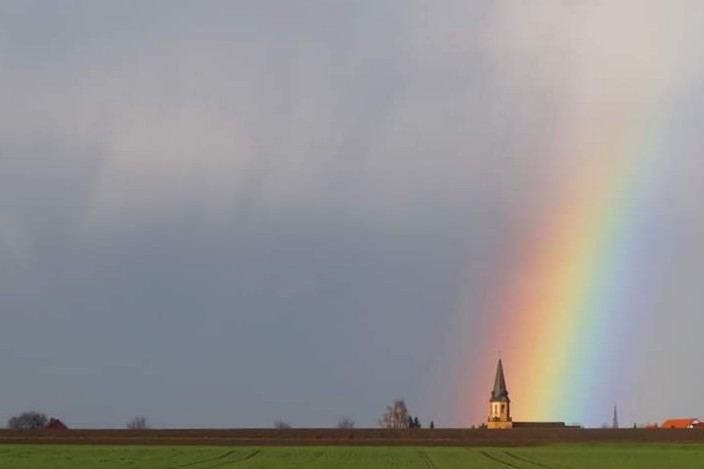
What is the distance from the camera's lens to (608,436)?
118 metres

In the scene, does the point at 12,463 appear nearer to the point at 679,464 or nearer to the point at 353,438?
the point at 679,464

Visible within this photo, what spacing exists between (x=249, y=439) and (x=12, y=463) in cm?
6207

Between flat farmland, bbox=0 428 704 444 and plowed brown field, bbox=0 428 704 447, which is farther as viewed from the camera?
plowed brown field, bbox=0 428 704 447

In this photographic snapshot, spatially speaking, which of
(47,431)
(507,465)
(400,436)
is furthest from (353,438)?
(507,465)

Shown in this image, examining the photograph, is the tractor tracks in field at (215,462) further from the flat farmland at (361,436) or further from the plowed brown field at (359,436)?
the flat farmland at (361,436)

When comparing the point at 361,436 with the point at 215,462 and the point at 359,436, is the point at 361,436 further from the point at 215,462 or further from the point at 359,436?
the point at 215,462

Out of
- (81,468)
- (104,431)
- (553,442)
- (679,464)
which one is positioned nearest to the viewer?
(81,468)

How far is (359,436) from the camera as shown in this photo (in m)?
121

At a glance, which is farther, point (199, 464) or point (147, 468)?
point (199, 464)

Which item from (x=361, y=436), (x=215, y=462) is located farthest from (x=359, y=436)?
(x=215, y=462)

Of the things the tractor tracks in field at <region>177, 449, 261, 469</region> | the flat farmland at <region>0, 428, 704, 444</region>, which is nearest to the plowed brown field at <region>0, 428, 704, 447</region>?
the flat farmland at <region>0, 428, 704, 444</region>

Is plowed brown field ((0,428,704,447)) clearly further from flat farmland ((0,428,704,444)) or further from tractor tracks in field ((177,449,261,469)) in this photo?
tractor tracks in field ((177,449,261,469))

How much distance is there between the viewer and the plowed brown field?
362 feet

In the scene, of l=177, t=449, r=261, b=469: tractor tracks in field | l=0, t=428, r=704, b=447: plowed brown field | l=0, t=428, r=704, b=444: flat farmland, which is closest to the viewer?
l=177, t=449, r=261, b=469: tractor tracks in field
